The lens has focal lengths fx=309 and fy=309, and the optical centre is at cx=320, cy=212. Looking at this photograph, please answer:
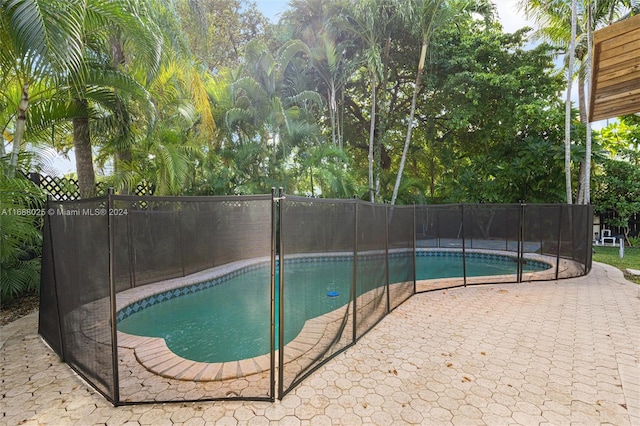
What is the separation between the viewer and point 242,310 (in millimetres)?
4574

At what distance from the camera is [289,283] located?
2475mm

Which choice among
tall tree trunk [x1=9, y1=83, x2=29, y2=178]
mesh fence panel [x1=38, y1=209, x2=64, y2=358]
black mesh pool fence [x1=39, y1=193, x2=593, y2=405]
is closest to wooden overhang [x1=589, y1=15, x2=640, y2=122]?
black mesh pool fence [x1=39, y1=193, x2=593, y2=405]

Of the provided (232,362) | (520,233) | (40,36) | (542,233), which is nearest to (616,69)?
(520,233)

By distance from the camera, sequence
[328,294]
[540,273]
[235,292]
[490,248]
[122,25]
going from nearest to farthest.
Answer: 1. [328,294]
2. [122,25]
3. [235,292]
4. [540,273]
5. [490,248]

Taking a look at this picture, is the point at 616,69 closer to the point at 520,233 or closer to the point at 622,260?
the point at 520,233

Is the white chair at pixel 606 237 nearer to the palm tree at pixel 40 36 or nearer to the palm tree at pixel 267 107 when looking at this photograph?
the palm tree at pixel 267 107

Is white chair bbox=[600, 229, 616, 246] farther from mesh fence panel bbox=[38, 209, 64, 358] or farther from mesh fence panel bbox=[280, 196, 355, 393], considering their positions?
mesh fence panel bbox=[38, 209, 64, 358]

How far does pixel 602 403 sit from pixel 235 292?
161 inches

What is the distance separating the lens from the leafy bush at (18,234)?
3.57 m

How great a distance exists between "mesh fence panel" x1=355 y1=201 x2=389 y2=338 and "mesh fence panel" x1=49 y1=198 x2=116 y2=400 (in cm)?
228

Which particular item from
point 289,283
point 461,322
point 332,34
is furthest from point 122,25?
point 332,34

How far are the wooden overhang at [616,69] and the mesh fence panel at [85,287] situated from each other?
4245 millimetres

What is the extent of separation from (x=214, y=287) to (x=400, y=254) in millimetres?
2847

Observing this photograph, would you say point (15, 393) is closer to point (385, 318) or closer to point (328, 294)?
point (328, 294)
